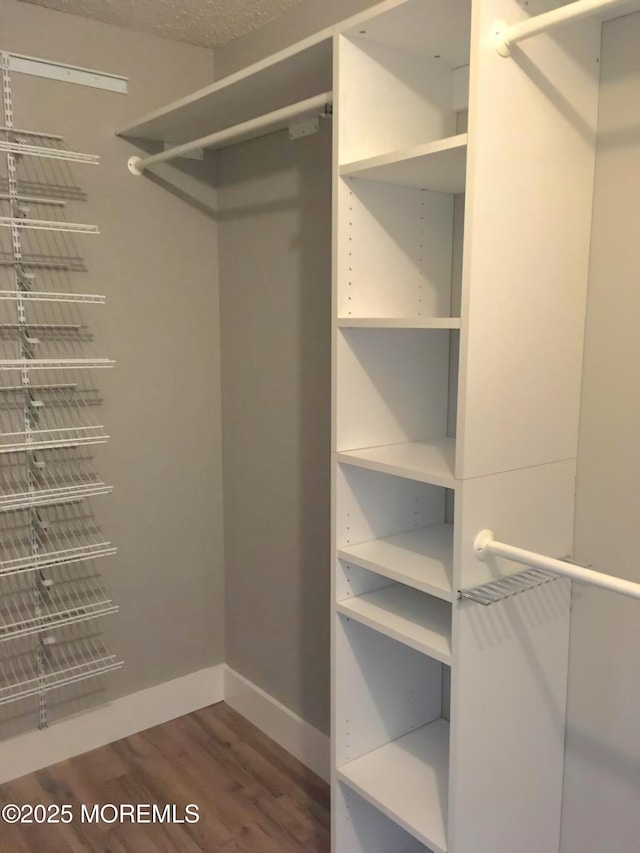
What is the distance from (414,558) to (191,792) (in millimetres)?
1290

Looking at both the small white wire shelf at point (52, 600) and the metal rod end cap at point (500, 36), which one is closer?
the metal rod end cap at point (500, 36)

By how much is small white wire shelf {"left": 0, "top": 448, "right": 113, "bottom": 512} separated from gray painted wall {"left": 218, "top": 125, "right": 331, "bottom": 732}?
0.56 m

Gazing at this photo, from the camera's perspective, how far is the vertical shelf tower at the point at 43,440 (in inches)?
85.5

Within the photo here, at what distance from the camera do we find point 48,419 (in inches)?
90.7

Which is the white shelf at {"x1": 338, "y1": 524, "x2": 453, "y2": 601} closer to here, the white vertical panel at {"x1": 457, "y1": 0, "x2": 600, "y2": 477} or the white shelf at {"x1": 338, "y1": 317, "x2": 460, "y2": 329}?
the white vertical panel at {"x1": 457, "y1": 0, "x2": 600, "y2": 477}

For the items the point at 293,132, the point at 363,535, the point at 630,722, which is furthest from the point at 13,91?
the point at 630,722

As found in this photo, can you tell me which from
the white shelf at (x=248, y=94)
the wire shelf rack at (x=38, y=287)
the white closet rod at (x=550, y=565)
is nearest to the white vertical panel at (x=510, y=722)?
the white closet rod at (x=550, y=565)

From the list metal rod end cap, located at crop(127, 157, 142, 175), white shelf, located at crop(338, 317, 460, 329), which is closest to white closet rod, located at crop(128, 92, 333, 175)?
metal rod end cap, located at crop(127, 157, 142, 175)

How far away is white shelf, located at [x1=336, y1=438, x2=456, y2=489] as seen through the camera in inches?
55.6

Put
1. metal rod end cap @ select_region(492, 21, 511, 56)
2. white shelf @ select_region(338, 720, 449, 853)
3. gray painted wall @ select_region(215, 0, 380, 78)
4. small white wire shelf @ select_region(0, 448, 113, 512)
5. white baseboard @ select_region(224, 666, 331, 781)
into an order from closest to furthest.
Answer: metal rod end cap @ select_region(492, 21, 511, 56), white shelf @ select_region(338, 720, 449, 853), gray painted wall @ select_region(215, 0, 380, 78), small white wire shelf @ select_region(0, 448, 113, 512), white baseboard @ select_region(224, 666, 331, 781)

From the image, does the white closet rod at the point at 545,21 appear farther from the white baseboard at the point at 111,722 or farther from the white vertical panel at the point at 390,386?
the white baseboard at the point at 111,722

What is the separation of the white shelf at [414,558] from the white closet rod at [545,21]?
3.34 ft

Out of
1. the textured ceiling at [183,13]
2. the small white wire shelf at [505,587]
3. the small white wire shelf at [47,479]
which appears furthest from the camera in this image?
the small white wire shelf at [47,479]

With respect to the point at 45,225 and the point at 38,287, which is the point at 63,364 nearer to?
the point at 38,287
